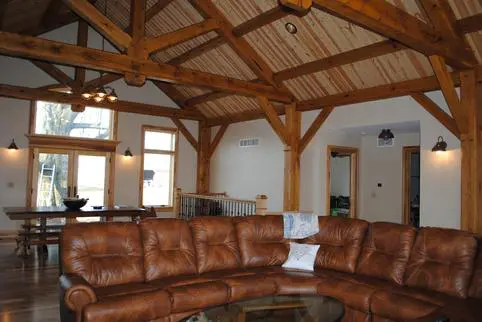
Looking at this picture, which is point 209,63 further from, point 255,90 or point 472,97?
point 472,97

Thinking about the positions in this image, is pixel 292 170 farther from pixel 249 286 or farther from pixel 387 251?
pixel 249 286

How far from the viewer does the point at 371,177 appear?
878 cm

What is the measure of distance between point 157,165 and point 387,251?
790cm

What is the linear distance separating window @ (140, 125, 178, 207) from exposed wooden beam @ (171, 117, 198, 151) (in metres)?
0.19

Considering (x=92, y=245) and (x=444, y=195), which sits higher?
(x=444, y=195)

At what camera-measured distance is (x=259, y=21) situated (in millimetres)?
6770

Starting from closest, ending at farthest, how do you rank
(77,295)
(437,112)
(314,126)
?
(77,295)
(437,112)
(314,126)

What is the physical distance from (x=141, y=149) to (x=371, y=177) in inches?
233

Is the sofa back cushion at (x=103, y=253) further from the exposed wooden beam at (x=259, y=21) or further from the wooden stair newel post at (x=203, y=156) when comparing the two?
the wooden stair newel post at (x=203, y=156)

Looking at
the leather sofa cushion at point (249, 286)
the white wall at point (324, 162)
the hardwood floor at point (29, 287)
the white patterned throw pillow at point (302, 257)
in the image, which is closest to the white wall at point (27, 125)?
the white wall at point (324, 162)

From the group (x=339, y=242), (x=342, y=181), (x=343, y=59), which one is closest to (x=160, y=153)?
(x=342, y=181)

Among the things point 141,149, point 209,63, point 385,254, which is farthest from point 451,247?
point 141,149

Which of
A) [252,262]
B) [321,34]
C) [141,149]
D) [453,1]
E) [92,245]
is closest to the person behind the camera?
[92,245]

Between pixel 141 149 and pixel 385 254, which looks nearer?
pixel 385 254
